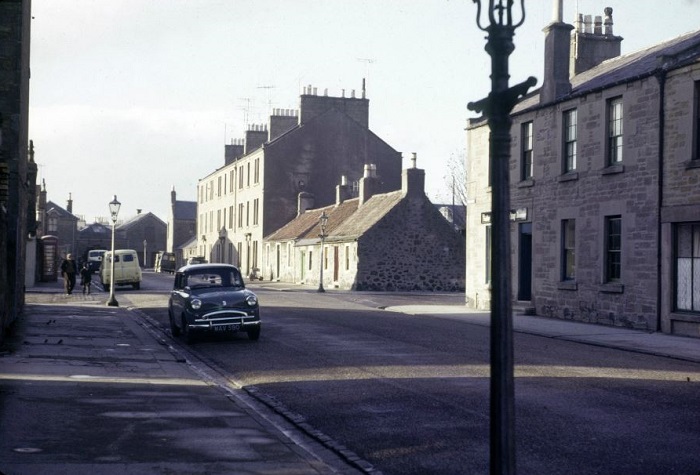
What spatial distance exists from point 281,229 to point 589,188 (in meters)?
43.7

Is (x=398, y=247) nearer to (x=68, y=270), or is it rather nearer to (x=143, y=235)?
(x=68, y=270)

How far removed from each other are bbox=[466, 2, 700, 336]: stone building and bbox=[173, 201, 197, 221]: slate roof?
86.7 m

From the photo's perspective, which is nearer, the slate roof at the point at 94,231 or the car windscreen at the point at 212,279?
the car windscreen at the point at 212,279

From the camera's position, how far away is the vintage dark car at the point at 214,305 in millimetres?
18797

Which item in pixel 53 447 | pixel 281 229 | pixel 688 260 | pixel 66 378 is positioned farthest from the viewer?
pixel 281 229

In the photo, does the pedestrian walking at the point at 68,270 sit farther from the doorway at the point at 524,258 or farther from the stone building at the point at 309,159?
the stone building at the point at 309,159

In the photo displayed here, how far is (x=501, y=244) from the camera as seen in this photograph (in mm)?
5254

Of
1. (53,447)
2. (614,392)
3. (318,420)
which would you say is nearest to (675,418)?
(614,392)

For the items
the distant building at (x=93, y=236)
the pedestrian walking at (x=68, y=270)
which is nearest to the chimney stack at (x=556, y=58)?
the pedestrian walking at (x=68, y=270)

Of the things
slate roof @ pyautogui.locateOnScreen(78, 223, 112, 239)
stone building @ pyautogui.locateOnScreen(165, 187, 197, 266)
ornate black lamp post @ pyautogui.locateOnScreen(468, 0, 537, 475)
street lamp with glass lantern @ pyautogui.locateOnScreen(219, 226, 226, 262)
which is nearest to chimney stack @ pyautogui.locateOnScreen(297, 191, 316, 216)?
street lamp with glass lantern @ pyautogui.locateOnScreen(219, 226, 226, 262)

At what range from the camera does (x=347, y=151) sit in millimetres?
69188

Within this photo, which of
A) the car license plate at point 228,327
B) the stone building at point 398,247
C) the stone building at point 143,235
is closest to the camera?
the car license plate at point 228,327

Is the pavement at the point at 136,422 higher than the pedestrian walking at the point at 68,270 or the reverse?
the reverse

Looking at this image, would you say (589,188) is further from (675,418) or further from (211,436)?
(211,436)
